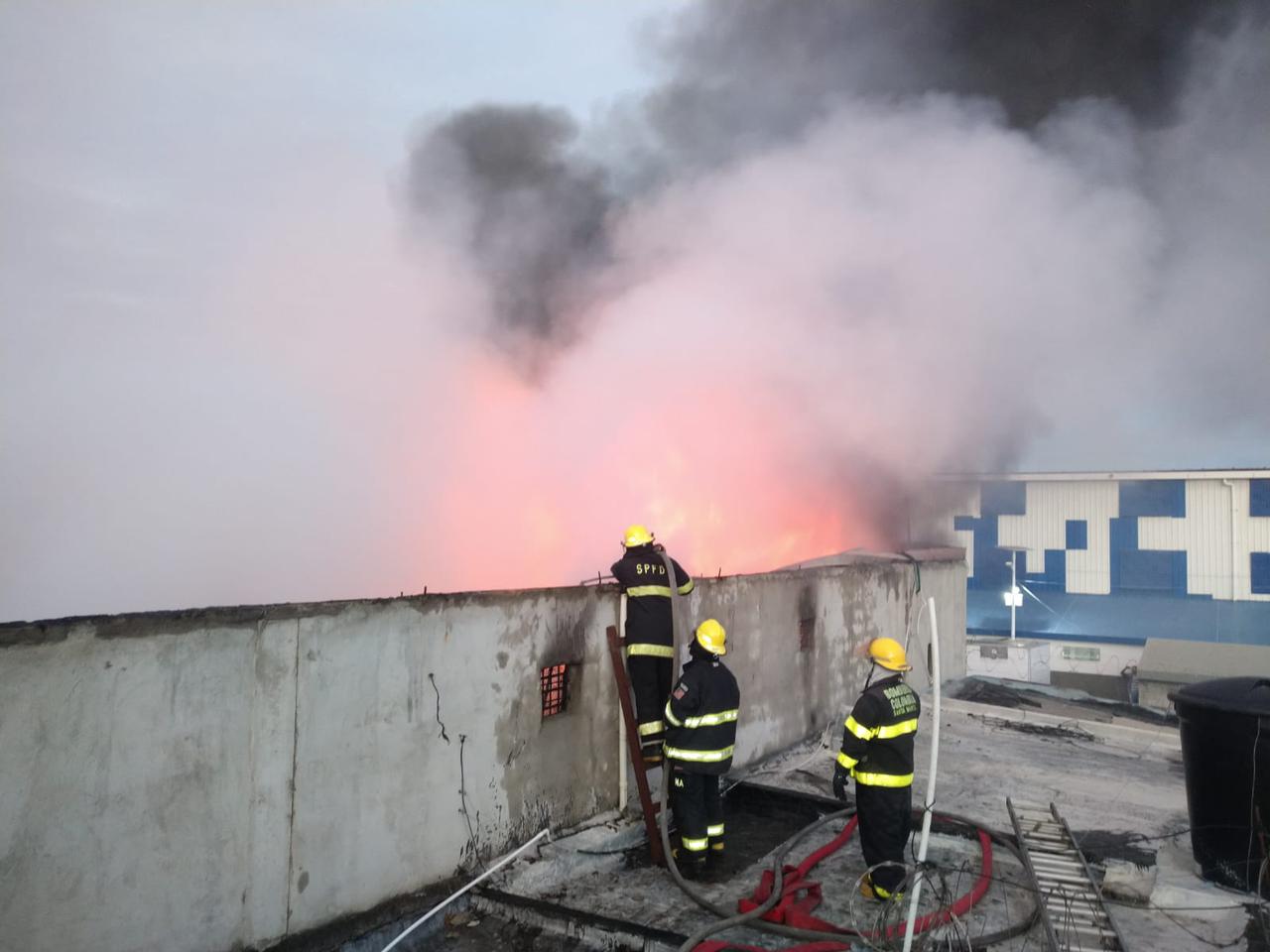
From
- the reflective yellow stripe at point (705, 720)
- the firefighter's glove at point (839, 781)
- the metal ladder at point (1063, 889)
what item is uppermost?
the reflective yellow stripe at point (705, 720)

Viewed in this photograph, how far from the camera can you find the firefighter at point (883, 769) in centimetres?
403

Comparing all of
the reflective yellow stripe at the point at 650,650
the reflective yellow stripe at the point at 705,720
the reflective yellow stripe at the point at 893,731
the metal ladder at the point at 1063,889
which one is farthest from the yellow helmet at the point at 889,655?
the reflective yellow stripe at the point at 650,650

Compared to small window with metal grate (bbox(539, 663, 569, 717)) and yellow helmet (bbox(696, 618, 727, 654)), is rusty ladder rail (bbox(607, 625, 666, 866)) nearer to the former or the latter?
small window with metal grate (bbox(539, 663, 569, 717))

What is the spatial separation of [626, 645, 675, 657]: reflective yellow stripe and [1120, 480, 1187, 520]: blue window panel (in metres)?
16.5

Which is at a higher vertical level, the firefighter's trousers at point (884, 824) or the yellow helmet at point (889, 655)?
the yellow helmet at point (889, 655)

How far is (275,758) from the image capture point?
10.9 feet

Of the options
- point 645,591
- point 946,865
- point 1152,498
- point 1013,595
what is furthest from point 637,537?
point 1152,498

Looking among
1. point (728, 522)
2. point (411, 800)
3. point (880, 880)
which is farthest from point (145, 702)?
point (728, 522)

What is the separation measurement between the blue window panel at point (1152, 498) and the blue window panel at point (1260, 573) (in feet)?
4.87

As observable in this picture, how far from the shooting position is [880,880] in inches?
163

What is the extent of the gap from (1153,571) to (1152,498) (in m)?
1.54

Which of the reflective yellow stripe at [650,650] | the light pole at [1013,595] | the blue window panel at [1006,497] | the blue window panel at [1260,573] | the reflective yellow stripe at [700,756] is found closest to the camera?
the reflective yellow stripe at [700,756]

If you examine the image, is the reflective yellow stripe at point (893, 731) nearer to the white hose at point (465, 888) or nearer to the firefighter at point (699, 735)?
the firefighter at point (699, 735)

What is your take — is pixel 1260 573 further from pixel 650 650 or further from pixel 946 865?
pixel 650 650
